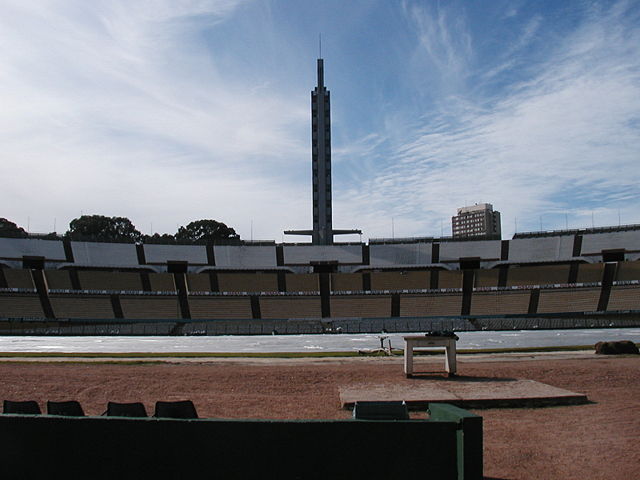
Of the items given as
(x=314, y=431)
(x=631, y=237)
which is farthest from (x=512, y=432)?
(x=631, y=237)

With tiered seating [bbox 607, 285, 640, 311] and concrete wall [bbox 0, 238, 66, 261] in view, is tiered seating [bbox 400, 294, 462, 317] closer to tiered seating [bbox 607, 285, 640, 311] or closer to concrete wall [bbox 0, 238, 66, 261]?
tiered seating [bbox 607, 285, 640, 311]

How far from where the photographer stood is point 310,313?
195 ft

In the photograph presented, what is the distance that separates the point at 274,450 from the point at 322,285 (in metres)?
59.5

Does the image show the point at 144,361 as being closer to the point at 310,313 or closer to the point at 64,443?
the point at 64,443

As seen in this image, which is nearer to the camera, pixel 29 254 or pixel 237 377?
pixel 237 377

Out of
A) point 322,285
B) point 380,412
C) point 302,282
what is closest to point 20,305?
point 302,282

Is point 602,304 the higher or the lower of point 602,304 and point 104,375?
→ the lower

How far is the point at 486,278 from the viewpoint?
2518 inches

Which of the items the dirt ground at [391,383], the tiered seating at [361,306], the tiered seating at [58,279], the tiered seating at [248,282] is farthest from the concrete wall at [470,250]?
the dirt ground at [391,383]

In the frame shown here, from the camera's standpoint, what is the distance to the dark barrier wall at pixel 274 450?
5.79m

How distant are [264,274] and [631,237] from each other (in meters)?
45.0

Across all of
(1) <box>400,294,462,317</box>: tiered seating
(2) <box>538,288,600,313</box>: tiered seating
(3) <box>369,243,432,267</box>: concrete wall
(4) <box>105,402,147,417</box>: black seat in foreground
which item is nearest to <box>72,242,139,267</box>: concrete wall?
(3) <box>369,243,432,267</box>: concrete wall

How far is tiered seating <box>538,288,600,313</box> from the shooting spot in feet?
183

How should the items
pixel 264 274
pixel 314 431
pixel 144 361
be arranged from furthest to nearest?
1. pixel 264 274
2. pixel 144 361
3. pixel 314 431
